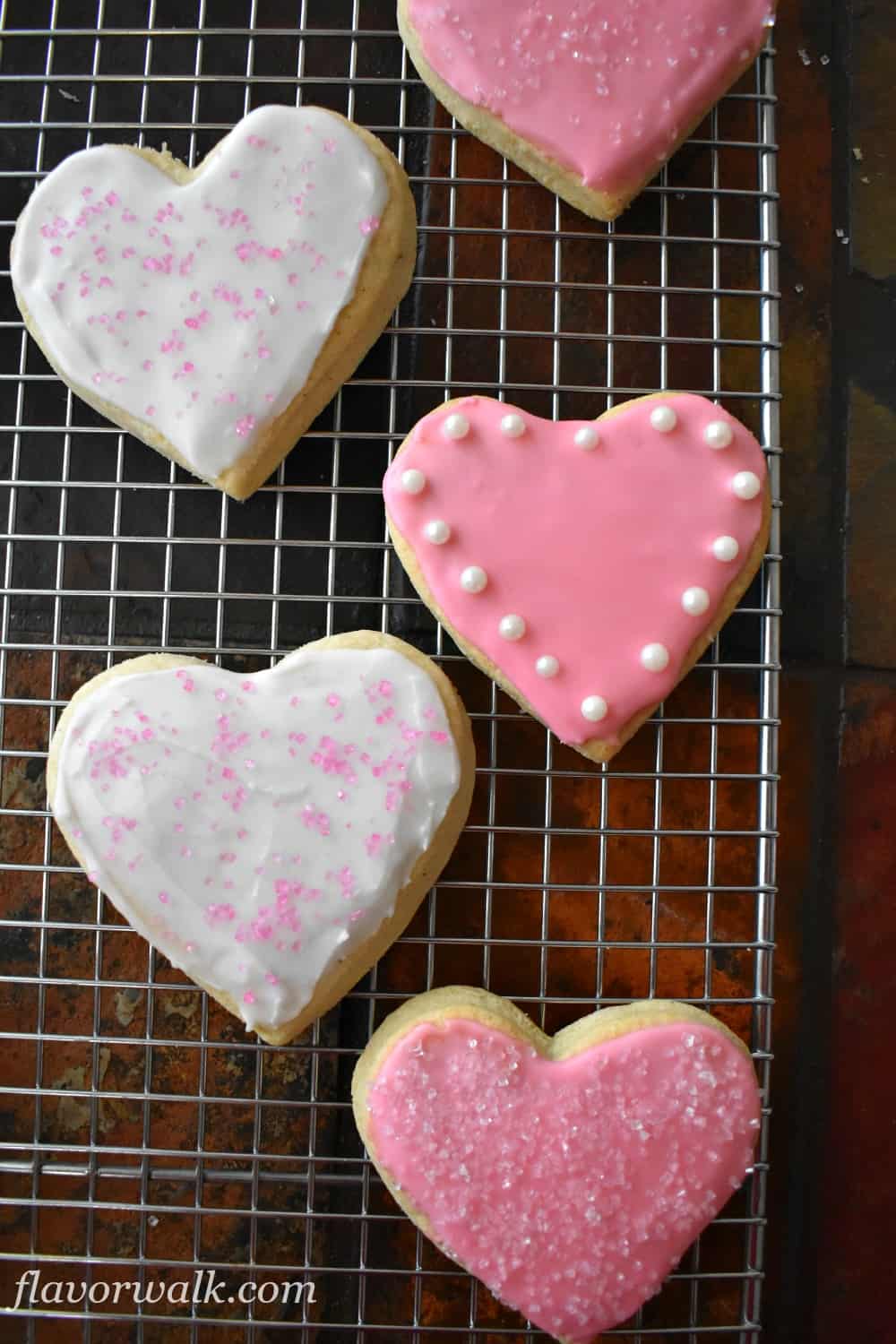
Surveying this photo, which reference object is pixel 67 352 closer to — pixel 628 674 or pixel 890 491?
pixel 628 674

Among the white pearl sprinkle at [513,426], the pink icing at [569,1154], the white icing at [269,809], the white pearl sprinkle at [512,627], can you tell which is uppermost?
Result: the white pearl sprinkle at [513,426]

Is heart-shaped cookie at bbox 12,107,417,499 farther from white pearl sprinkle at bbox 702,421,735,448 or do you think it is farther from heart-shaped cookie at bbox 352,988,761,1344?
heart-shaped cookie at bbox 352,988,761,1344

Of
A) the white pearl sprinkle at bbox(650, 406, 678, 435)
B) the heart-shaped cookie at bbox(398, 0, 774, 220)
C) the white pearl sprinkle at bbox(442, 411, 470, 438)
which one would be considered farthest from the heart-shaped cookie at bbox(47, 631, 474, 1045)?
the heart-shaped cookie at bbox(398, 0, 774, 220)

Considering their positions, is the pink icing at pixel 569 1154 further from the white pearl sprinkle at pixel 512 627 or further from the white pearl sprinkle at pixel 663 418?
the white pearl sprinkle at pixel 663 418

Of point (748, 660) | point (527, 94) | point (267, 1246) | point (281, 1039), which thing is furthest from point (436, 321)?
point (267, 1246)

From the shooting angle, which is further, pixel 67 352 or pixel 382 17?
pixel 382 17

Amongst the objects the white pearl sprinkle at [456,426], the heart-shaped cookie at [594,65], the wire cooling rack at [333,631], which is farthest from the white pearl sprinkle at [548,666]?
the heart-shaped cookie at [594,65]
